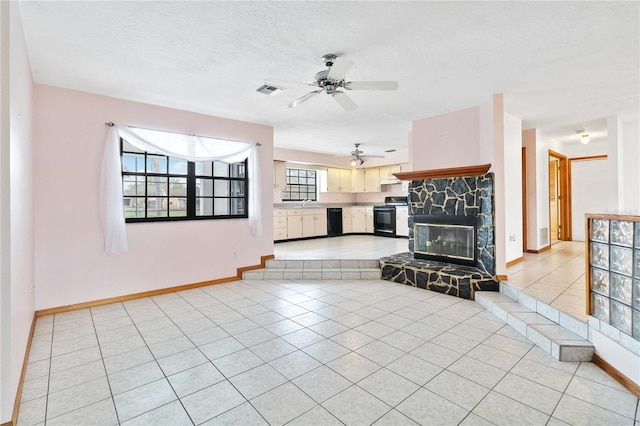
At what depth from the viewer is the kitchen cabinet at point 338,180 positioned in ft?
29.1

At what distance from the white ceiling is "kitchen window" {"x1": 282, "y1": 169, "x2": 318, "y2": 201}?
4.04 meters

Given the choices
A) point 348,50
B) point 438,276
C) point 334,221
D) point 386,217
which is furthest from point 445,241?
point 334,221

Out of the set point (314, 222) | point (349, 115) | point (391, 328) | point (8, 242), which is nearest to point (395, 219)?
point (314, 222)

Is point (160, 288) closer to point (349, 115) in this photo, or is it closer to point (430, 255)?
point (349, 115)

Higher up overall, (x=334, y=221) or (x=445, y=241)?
(x=334, y=221)

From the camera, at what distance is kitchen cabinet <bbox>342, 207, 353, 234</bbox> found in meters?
8.95

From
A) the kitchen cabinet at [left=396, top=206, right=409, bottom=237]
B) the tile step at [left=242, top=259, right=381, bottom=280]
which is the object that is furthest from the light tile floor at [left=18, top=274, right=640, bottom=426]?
the kitchen cabinet at [left=396, top=206, right=409, bottom=237]

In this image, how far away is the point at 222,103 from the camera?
412 cm

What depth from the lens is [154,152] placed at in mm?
4168

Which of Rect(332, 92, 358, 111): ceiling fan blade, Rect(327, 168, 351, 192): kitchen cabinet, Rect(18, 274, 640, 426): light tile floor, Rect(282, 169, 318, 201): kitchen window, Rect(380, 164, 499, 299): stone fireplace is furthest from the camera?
Rect(327, 168, 351, 192): kitchen cabinet

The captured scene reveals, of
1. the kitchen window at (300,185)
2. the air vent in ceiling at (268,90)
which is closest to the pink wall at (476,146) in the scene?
the air vent in ceiling at (268,90)

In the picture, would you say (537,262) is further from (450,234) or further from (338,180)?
(338,180)

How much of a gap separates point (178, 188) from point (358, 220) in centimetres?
561

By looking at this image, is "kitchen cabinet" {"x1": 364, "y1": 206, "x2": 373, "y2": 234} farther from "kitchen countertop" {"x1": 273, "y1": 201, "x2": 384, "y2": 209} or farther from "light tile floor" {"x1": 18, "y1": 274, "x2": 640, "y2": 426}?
Result: "light tile floor" {"x1": 18, "y1": 274, "x2": 640, "y2": 426}
